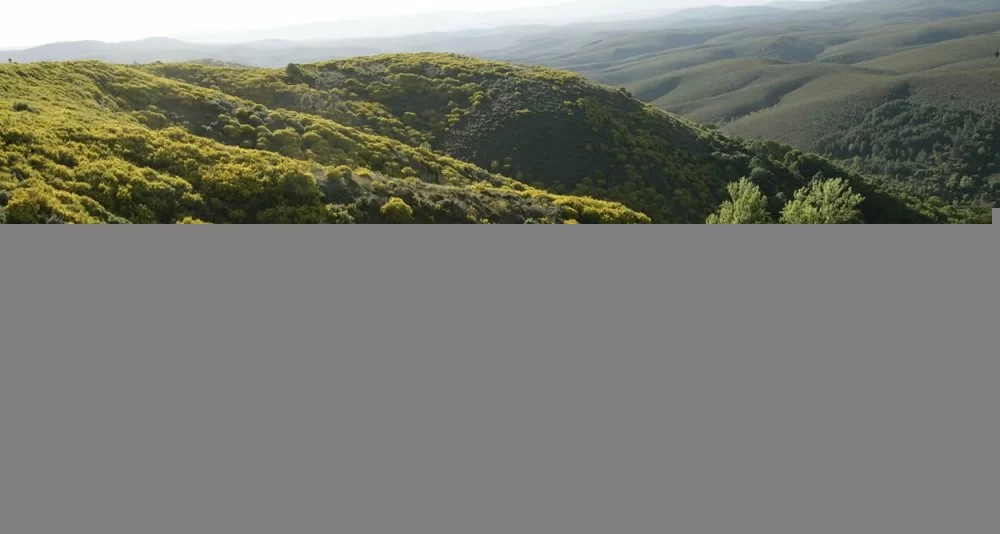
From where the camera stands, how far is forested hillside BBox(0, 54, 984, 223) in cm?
1249

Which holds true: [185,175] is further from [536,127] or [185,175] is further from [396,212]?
[536,127]

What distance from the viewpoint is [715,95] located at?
168 metres

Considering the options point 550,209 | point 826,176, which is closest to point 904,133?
point 826,176

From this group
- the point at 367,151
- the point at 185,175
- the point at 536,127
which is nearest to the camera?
the point at 185,175

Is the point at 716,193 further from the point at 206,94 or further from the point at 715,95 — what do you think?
the point at 715,95

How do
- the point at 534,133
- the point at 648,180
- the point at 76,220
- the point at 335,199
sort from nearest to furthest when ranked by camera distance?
the point at 76,220 < the point at 335,199 < the point at 648,180 < the point at 534,133

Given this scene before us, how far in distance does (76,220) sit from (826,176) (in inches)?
1877

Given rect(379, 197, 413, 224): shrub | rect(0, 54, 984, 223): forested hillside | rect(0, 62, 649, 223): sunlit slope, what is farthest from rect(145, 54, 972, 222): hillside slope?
rect(379, 197, 413, 224): shrub

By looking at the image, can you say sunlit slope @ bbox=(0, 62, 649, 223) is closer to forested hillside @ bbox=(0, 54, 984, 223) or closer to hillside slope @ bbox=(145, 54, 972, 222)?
forested hillside @ bbox=(0, 54, 984, 223)

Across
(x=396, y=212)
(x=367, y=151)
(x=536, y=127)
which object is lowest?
(x=396, y=212)

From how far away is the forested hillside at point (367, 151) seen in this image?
41.0 feet

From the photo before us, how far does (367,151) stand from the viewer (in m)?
23.5

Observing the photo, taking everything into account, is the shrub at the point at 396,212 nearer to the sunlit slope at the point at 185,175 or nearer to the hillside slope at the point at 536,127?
the sunlit slope at the point at 185,175

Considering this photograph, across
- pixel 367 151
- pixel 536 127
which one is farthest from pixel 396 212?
pixel 536 127
